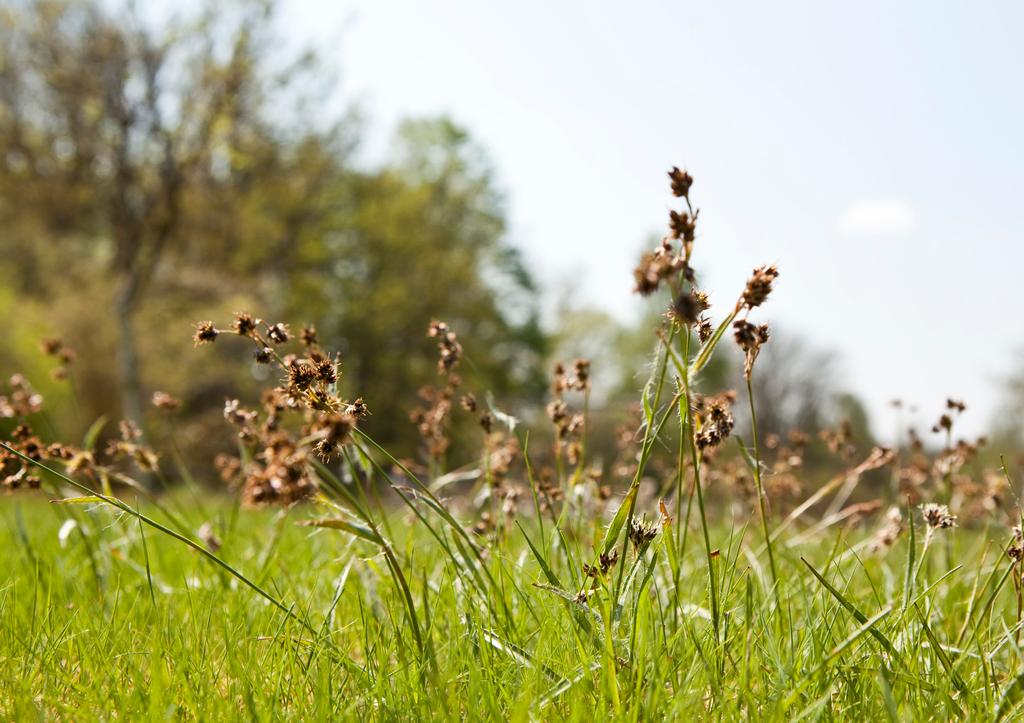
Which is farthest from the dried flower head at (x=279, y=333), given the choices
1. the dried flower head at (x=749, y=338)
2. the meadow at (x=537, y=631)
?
the dried flower head at (x=749, y=338)

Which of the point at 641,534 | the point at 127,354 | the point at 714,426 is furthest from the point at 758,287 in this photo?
the point at 127,354

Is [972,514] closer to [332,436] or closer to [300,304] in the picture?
[332,436]

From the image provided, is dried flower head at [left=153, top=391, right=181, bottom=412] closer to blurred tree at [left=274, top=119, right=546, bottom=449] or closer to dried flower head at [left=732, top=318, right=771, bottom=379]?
dried flower head at [left=732, top=318, right=771, bottom=379]

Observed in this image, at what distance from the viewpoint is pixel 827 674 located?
1.96 m

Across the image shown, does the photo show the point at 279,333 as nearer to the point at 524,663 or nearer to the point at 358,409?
the point at 358,409

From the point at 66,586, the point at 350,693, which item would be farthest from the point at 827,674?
the point at 66,586

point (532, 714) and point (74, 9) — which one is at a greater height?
point (74, 9)

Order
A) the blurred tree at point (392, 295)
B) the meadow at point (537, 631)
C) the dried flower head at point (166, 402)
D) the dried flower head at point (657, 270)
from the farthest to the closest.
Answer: the blurred tree at point (392, 295) < the dried flower head at point (166, 402) < the meadow at point (537, 631) < the dried flower head at point (657, 270)

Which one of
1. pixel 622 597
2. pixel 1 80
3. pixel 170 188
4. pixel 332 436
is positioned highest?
pixel 1 80

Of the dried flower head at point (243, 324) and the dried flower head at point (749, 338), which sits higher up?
the dried flower head at point (243, 324)

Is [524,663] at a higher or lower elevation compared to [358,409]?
lower

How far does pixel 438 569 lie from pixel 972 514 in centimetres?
310

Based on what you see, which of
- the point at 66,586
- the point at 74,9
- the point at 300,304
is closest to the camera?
the point at 66,586

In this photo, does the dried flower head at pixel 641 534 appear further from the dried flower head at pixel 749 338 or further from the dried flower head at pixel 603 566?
the dried flower head at pixel 749 338
